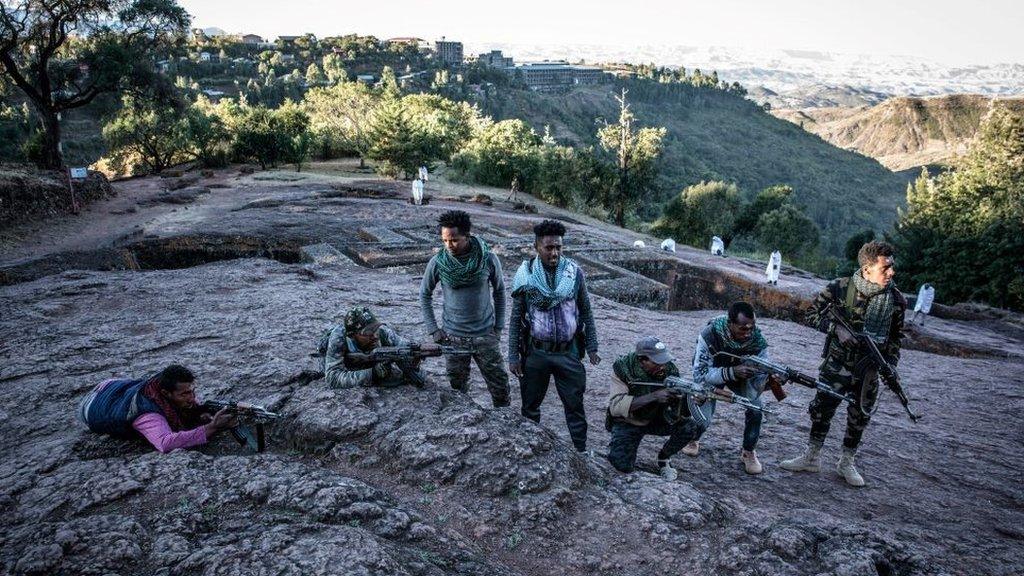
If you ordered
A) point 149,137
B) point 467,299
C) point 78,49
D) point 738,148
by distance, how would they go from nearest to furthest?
point 467,299 < point 78,49 < point 149,137 < point 738,148

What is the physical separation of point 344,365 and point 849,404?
357cm

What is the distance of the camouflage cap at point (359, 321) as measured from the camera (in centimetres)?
376

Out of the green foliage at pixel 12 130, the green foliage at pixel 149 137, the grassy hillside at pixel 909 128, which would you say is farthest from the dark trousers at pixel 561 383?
the grassy hillside at pixel 909 128

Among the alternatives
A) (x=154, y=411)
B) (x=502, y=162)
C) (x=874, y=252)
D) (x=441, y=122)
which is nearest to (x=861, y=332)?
(x=874, y=252)

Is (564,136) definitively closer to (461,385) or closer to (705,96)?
(705,96)

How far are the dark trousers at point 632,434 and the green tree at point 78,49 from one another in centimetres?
2382

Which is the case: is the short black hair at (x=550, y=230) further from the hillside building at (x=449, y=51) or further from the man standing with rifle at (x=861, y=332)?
the hillside building at (x=449, y=51)

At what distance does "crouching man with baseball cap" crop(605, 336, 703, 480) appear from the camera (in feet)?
11.6

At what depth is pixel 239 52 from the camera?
105250 millimetres

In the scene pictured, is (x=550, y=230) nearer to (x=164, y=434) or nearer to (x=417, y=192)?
(x=164, y=434)

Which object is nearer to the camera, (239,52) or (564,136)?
(564,136)

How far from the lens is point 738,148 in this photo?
302 ft

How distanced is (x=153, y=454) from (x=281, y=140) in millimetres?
28408

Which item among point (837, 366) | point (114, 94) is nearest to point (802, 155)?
point (114, 94)
